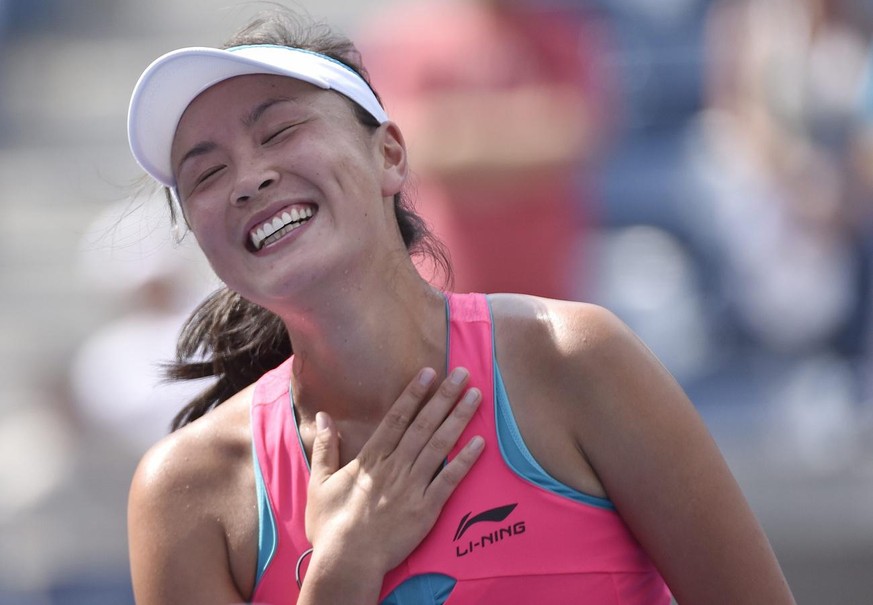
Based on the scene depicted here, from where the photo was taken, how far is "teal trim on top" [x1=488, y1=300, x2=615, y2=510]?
195 centimetres

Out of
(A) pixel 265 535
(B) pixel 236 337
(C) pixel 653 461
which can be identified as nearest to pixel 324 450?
(A) pixel 265 535

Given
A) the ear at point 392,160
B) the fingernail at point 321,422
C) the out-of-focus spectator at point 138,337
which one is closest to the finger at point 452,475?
the fingernail at point 321,422

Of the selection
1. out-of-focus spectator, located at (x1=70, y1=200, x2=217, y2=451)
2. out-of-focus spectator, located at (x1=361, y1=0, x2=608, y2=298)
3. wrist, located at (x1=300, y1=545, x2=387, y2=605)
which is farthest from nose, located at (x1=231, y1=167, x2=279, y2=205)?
out-of-focus spectator, located at (x1=70, y1=200, x2=217, y2=451)

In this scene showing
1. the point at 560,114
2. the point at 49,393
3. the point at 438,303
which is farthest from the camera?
the point at 49,393

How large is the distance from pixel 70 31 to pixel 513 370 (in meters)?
6.23

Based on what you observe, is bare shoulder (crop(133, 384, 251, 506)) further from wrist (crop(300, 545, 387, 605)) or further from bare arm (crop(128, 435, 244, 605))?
wrist (crop(300, 545, 387, 605))

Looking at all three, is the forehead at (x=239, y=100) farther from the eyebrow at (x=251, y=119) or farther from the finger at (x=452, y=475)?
the finger at (x=452, y=475)

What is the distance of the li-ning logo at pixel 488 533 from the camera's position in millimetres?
1925

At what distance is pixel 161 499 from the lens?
207 cm

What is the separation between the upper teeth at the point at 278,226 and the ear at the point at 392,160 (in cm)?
19

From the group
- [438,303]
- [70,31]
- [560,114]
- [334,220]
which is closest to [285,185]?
A: [334,220]

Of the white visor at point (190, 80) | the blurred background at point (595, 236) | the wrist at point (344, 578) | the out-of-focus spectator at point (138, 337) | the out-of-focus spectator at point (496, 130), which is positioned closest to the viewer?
the wrist at point (344, 578)

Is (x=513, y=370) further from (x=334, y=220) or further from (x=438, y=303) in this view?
(x=334, y=220)

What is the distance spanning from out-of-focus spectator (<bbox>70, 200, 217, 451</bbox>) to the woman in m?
2.65
